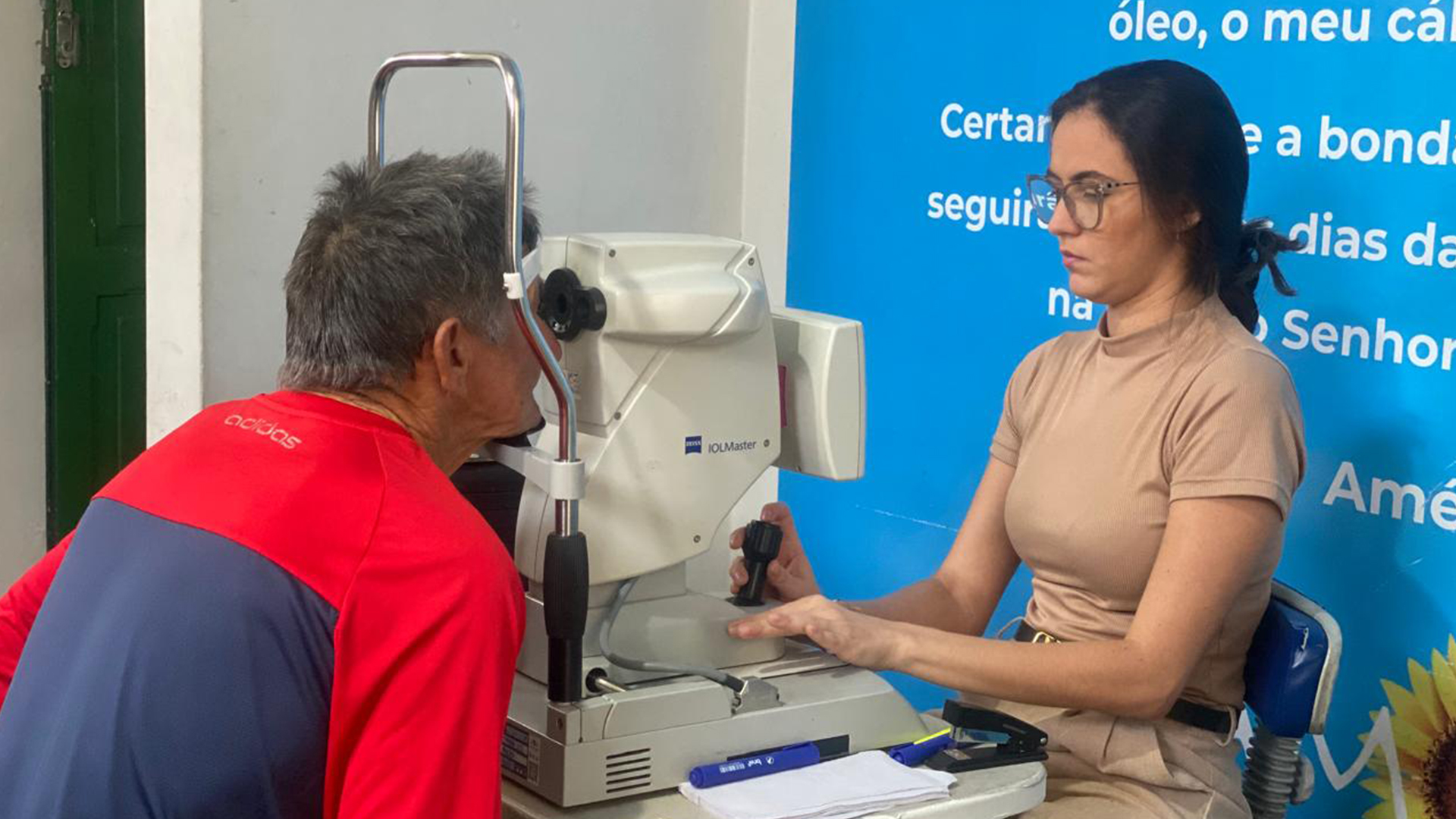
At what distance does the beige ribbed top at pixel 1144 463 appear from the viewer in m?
1.71

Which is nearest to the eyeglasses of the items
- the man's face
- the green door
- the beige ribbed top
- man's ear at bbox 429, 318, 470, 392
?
the beige ribbed top

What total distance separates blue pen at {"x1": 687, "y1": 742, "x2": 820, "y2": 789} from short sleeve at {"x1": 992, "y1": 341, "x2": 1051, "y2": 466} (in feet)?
2.04

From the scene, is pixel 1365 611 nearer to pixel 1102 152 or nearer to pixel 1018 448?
pixel 1018 448

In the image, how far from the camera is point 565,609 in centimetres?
140

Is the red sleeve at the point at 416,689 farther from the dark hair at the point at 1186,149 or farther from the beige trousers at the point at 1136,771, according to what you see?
the dark hair at the point at 1186,149

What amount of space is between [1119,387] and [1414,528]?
54 centimetres

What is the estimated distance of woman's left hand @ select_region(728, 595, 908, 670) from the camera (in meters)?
1.60

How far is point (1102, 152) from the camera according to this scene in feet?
5.98

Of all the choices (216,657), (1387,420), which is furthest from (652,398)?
(1387,420)

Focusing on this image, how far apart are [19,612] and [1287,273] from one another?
1.68 m

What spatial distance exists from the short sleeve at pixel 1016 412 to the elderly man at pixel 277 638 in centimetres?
92

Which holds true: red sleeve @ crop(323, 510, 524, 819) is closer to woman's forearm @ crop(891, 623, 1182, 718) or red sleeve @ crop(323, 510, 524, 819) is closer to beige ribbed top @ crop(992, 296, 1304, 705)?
woman's forearm @ crop(891, 623, 1182, 718)

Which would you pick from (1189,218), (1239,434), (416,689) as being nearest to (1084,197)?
(1189,218)

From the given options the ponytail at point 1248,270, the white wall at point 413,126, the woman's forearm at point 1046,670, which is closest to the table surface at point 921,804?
the woman's forearm at point 1046,670
